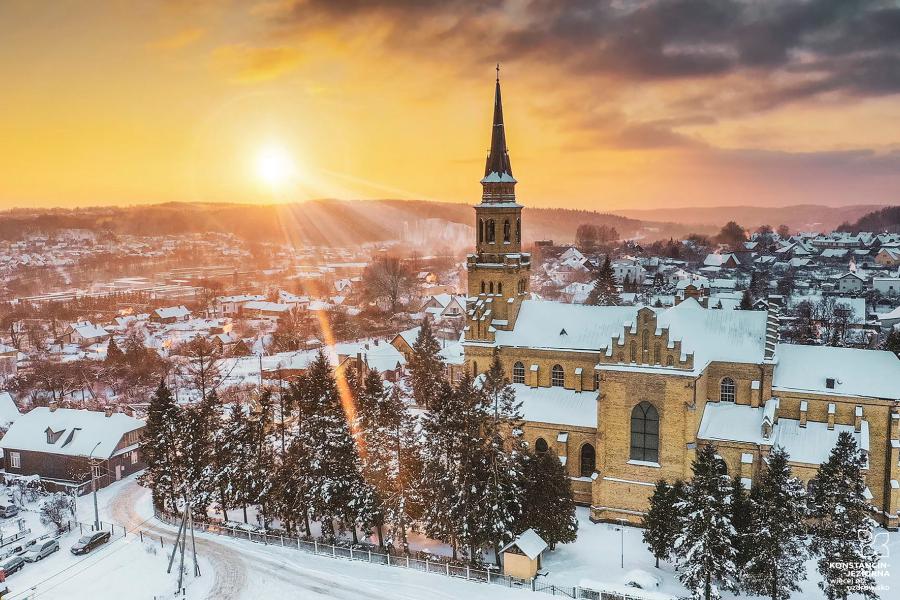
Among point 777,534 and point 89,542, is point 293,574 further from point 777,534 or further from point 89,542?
point 777,534

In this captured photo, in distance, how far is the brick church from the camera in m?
39.5

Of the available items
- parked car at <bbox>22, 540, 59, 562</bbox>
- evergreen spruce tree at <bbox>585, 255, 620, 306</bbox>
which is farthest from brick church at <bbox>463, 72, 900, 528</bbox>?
evergreen spruce tree at <bbox>585, 255, 620, 306</bbox>

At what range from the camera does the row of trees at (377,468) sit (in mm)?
34750

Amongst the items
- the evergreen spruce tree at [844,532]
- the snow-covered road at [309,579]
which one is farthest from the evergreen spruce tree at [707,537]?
the snow-covered road at [309,579]

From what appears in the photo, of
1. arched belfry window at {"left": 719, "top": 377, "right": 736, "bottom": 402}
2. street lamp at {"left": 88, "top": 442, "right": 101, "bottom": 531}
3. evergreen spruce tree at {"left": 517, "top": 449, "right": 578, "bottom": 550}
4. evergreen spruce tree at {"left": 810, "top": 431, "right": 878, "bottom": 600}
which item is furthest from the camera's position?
arched belfry window at {"left": 719, "top": 377, "right": 736, "bottom": 402}

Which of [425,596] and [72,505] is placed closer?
[425,596]

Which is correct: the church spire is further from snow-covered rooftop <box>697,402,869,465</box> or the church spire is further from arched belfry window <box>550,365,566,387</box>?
snow-covered rooftop <box>697,402,869,465</box>

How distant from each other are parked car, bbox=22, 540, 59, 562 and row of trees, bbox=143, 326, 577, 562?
6654mm

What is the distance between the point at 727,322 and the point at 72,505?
168ft

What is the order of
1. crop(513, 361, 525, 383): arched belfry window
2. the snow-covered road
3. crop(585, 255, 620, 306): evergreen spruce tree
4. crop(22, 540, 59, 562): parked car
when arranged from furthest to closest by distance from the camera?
crop(585, 255, 620, 306): evergreen spruce tree → crop(513, 361, 525, 383): arched belfry window → crop(22, 540, 59, 562): parked car → the snow-covered road

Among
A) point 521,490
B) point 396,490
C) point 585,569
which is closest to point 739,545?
point 585,569

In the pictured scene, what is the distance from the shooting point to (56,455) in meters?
54.3

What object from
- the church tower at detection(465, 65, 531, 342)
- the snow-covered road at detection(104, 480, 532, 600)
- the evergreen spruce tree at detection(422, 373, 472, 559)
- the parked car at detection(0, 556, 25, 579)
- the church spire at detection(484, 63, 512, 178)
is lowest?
the parked car at detection(0, 556, 25, 579)

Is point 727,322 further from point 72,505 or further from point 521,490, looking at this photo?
point 72,505
